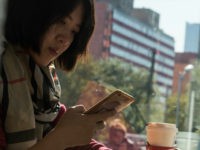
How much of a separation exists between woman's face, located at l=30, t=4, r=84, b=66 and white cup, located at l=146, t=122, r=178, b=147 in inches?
8.1

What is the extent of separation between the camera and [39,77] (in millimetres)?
647

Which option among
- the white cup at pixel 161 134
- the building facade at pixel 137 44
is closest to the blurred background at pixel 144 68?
the building facade at pixel 137 44

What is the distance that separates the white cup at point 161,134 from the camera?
2.27 ft

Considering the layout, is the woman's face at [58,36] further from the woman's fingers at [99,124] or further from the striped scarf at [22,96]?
the woman's fingers at [99,124]

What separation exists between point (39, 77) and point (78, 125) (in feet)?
0.34

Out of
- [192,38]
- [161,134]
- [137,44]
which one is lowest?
[161,134]

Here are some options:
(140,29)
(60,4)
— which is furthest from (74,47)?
(140,29)

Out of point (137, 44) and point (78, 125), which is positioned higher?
point (137, 44)

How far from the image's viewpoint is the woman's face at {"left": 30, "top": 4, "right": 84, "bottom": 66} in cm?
65

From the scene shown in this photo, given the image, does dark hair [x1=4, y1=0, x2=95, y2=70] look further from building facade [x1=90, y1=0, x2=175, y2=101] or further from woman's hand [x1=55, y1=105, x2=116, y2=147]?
building facade [x1=90, y1=0, x2=175, y2=101]

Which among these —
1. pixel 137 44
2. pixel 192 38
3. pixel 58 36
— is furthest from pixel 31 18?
pixel 137 44

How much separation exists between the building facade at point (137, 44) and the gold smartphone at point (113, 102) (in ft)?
6.50

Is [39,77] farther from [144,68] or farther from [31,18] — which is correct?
[144,68]

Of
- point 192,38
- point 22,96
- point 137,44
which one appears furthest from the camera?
point 137,44
